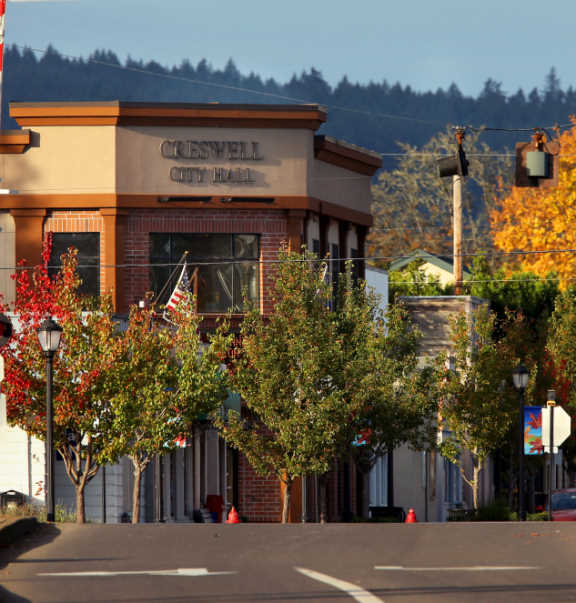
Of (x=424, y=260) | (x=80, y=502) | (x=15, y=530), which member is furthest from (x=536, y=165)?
(x=424, y=260)

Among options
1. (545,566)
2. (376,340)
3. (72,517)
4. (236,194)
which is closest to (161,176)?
(236,194)

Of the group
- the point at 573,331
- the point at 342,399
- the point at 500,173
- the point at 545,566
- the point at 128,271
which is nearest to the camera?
the point at 545,566

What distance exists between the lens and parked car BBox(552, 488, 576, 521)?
38.5 m

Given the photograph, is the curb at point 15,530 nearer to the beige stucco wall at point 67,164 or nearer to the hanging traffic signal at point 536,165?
the hanging traffic signal at point 536,165

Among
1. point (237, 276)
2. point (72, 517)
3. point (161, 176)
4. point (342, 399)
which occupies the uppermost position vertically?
point (161, 176)

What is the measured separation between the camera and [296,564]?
→ 15102 mm

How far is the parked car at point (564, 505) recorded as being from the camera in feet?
126

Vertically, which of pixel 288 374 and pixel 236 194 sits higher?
pixel 236 194

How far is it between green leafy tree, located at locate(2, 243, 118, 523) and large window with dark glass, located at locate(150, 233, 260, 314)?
35.1ft

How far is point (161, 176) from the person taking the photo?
42.4 m

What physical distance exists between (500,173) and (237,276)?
65789mm

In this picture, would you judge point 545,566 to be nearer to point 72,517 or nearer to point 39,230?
point 72,517

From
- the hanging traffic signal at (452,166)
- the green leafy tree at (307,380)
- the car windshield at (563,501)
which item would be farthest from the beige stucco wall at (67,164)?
the hanging traffic signal at (452,166)

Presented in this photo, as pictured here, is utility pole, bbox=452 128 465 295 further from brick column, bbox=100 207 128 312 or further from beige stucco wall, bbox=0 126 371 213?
brick column, bbox=100 207 128 312
